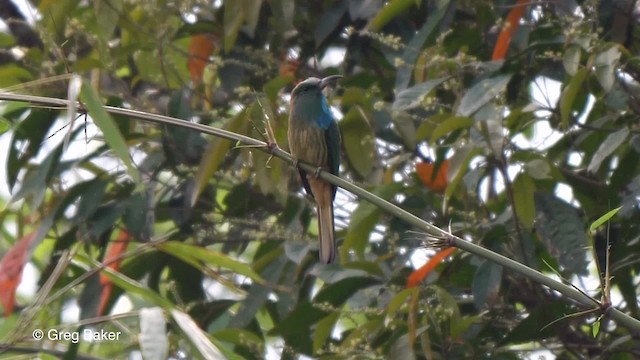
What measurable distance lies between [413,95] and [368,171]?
15.6 inches

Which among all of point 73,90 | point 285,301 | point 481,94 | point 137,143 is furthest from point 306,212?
point 73,90

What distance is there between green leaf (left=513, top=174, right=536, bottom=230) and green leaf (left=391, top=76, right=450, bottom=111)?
423 millimetres

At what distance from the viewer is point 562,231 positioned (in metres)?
3.85

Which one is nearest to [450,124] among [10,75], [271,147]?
[271,147]

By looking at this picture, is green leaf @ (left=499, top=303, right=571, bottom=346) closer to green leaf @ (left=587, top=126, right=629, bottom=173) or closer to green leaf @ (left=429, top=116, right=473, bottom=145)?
green leaf @ (left=587, top=126, right=629, bottom=173)

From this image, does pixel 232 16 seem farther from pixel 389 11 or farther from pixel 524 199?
pixel 524 199

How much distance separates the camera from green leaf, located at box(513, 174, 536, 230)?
12.3 ft

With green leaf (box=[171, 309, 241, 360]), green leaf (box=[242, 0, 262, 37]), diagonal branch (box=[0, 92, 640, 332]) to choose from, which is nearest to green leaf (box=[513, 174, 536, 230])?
green leaf (box=[242, 0, 262, 37])

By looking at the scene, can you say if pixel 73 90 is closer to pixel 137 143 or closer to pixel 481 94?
Result: pixel 481 94

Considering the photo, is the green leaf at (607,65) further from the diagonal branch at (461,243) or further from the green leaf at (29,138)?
the green leaf at (29,138)

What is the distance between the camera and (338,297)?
4090 millimetres

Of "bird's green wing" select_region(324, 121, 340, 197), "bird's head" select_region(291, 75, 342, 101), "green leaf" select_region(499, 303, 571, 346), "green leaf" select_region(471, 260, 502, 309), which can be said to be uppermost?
"bird's head" select_region(291, 75, 342, 101)

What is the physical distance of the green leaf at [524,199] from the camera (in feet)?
12.3

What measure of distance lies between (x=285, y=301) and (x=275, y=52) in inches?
41.7
